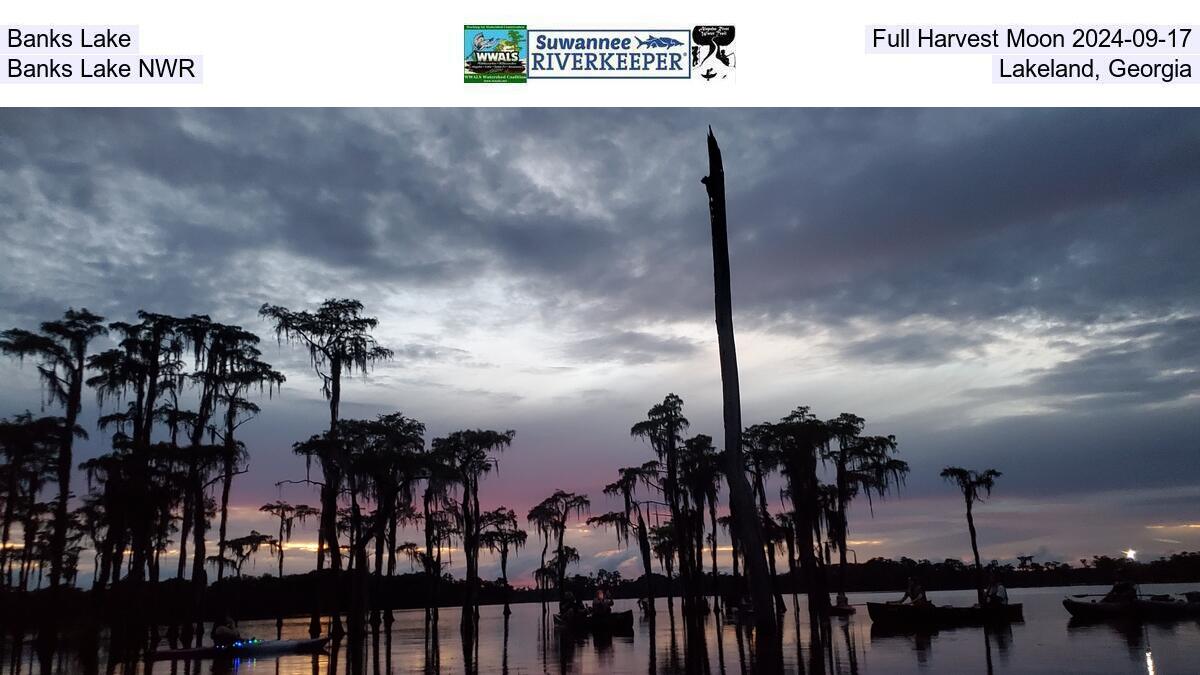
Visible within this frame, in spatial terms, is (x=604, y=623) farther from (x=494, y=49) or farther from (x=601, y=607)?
(x=494, y=49)

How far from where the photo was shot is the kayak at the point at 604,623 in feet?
138

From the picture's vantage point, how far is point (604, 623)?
42062 millimetres

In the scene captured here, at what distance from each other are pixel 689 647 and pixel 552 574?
5636cm

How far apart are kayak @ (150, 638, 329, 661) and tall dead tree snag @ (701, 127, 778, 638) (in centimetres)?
2468

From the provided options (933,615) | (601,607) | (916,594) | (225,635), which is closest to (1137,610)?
(933,615)

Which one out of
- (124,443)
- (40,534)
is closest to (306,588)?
(40,534)

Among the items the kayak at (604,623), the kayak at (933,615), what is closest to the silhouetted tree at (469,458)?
the kayak at (604,623)

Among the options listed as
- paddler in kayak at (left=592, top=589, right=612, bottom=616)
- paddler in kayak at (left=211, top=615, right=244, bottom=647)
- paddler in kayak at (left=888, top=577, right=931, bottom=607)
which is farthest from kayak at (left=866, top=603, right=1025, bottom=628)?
paddler in kayak at (left=211, top=615, right=244, bottom=647)

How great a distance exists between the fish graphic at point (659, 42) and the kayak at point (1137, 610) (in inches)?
1604

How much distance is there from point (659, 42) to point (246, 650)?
2952 centimetres

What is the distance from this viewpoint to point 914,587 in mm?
37750

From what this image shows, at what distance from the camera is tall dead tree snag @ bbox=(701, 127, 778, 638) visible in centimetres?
1250

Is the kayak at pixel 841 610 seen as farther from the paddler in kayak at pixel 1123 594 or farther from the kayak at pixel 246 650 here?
the kayak at pixel 246 650

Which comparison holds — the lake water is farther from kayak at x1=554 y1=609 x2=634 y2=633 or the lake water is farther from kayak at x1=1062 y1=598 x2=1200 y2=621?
kayak at x1=554 y1=609 x2=634 y2=633
